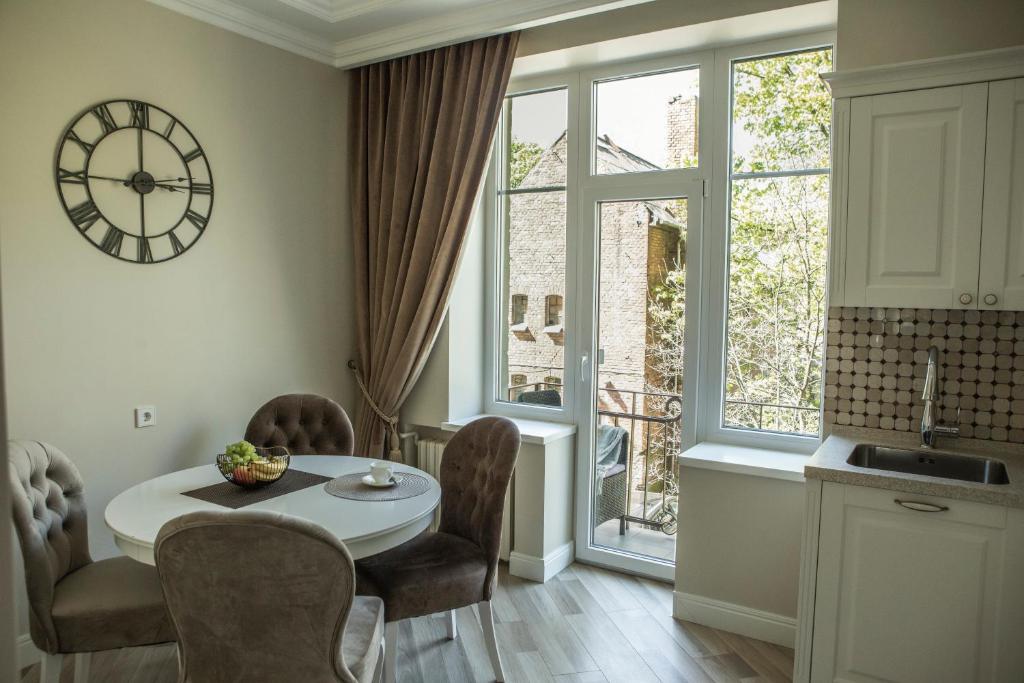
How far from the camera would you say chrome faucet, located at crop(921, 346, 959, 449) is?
8.38ft

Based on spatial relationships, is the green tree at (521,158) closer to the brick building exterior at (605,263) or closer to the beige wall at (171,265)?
the brick building exterior at (605,263)

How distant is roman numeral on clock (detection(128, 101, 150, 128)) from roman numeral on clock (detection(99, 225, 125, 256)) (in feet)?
1.50

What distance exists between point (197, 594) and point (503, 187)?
9.11 ft

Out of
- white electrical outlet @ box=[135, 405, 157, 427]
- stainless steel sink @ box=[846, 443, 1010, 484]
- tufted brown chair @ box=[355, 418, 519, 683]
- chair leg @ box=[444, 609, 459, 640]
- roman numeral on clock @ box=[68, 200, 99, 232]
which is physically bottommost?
chair leg @ box=[444, 609, 459, 640]

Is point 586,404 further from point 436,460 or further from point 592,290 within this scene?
point 436,460

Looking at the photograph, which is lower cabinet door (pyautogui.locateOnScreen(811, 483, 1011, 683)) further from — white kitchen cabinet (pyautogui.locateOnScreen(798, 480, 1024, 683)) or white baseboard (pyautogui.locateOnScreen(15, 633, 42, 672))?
white baseboard (pyautogui.locateOnScreen(15, 633, 42, 672))

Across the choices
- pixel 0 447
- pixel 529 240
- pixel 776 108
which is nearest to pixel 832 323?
pixel 776 108

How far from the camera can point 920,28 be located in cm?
257

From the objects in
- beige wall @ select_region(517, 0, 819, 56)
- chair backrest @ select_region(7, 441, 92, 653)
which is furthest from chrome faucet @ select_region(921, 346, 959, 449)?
chair backrest @ select_region(7, 441, 92, 653)

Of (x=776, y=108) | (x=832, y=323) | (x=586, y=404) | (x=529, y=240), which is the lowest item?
(x=586, y=404)

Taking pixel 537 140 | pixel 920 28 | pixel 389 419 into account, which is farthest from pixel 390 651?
pixel 920 28

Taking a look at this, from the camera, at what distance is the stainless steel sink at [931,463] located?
241cm

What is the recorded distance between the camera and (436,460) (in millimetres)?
3910

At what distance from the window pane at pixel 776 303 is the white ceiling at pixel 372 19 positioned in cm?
108
